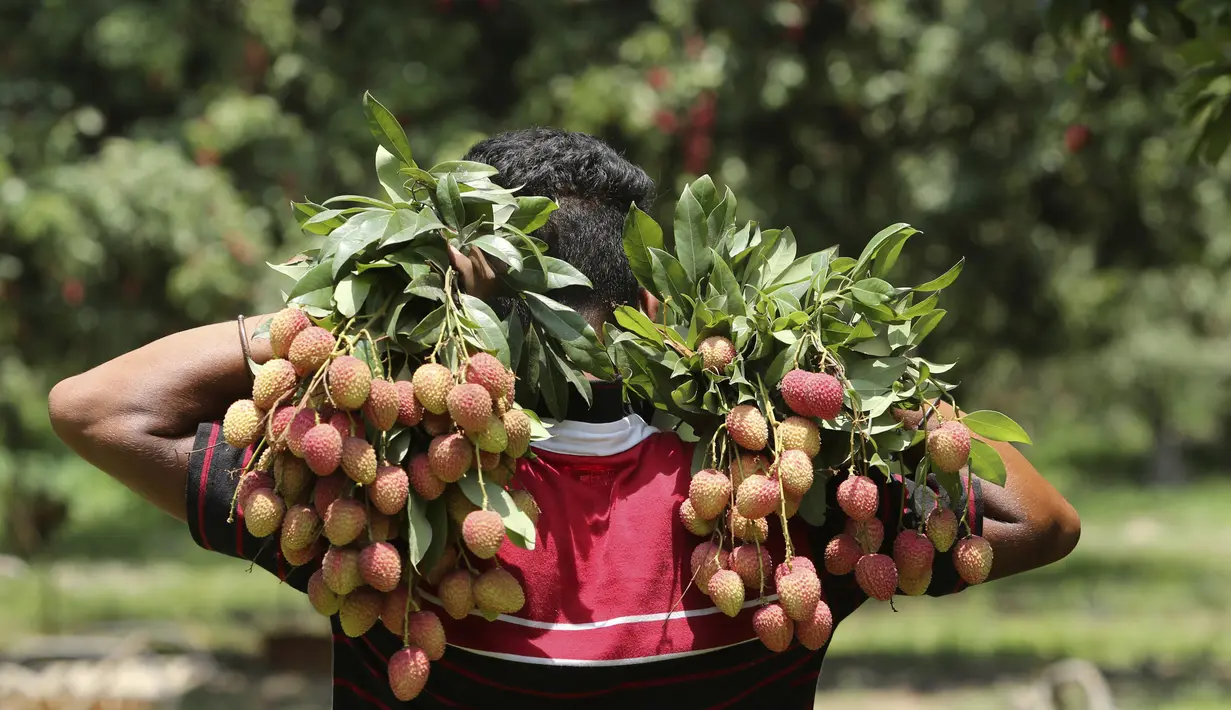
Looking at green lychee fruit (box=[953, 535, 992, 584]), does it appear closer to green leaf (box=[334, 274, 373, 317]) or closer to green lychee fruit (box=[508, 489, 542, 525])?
green lychee fruit (box=[508, 489, 542, 525])

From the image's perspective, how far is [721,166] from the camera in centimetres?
621

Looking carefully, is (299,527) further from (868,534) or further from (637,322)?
(868,534)

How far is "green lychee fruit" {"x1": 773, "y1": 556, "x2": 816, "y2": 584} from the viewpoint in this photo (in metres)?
1.80

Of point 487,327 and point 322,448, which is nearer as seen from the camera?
point 322,448

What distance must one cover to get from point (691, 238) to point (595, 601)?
532 millimetres

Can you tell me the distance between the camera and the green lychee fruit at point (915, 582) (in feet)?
6.11

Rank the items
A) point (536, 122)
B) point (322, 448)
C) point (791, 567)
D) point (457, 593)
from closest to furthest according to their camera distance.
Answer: point (322, 448), point (457, 593), point (791, 567), point (536, 122)

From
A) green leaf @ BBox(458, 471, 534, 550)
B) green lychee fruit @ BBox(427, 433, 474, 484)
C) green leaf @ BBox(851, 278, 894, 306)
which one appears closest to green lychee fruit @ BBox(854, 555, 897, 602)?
green leaf @ BBox(851, 278, 894, 306)

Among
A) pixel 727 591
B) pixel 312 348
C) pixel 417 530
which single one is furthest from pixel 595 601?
pixel 312 348

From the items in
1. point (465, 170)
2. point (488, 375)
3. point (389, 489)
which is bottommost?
point (389, 489)

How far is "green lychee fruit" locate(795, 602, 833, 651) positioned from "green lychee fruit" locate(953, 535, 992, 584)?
0.71ft

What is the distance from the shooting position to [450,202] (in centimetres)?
179

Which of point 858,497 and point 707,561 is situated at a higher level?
point 858,497

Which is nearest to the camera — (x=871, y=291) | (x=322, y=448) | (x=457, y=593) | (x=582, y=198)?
(x=322, y=448)
